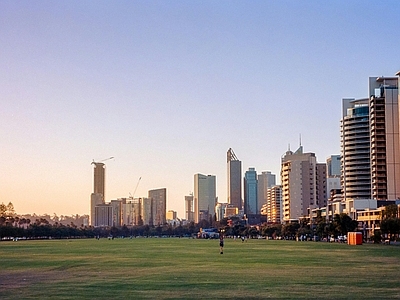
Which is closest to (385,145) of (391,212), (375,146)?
(375,146)

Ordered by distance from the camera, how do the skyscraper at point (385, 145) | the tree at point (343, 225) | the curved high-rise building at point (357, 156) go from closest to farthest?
the tree at point (343, 225) < the skyscraper at point (385, 145) < the curved high-rise building at point (357, 156)

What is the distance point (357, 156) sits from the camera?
7692 inches

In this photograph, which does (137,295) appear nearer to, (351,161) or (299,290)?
(299,290)

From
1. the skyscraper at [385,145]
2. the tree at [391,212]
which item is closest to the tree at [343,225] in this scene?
the tree at [391,212]

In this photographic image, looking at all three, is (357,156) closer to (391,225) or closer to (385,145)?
(385,145)

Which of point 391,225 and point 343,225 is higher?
point 391,225

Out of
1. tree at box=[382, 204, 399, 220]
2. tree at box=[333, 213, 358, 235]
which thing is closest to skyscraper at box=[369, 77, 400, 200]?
tree at box=[333, 213, 358, 235]

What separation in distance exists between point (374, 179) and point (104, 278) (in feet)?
504

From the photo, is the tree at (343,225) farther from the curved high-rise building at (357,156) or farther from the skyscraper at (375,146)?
the curved high-rise building at (357,156)

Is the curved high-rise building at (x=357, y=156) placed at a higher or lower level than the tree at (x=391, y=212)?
higher

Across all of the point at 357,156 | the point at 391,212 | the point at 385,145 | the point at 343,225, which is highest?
the point at 385,145

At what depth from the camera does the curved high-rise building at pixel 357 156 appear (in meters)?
192

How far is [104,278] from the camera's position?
32.3 m

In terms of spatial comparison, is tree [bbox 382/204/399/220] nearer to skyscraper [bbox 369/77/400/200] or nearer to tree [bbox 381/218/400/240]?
tree [bbox 381/218/400/240]
